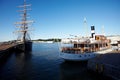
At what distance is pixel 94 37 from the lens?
33.0m

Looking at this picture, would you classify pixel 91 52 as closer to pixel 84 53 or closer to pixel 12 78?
pixel 84 53

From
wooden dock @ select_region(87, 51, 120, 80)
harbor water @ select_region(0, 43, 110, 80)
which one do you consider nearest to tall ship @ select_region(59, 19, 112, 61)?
harbor water @ select_region(0, 43, 110, 80)

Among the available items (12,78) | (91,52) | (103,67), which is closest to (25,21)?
(91,52)

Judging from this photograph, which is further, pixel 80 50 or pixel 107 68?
pixel 80 50

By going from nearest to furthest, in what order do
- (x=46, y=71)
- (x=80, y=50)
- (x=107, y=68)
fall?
(x=107, y=68) < (x=46, y=71) < (x=80, y=50)

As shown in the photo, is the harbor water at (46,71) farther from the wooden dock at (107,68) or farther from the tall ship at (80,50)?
the tall ship at (80,50)

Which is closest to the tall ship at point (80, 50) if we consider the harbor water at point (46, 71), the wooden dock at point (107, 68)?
the harbor water at point (46, 71)

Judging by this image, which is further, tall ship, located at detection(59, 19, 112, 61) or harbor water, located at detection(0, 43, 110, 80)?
tall ship, located at detection(59, 19, 112, 61)

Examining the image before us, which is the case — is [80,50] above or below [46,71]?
above

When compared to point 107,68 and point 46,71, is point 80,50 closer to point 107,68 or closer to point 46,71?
point 46,71

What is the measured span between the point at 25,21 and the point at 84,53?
5037cm

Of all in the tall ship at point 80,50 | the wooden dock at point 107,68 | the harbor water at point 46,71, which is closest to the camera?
the wooden dock at point 107,68

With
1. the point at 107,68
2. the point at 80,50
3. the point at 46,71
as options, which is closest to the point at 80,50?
the point at 80,50

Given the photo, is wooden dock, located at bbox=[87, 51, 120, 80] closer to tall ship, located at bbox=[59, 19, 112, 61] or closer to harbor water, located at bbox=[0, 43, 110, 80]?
harbor water, located at bbox=[0, 43, 110, 80]
